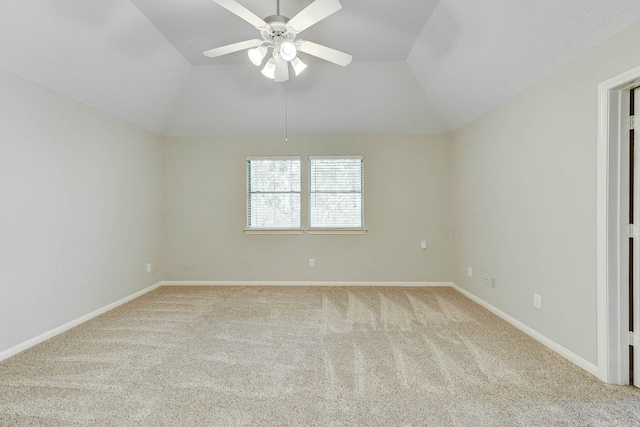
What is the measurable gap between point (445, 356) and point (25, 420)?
2840 millimetres

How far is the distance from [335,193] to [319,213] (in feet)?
1.35

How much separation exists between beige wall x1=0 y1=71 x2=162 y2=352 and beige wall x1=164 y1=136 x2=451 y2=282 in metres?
0.60

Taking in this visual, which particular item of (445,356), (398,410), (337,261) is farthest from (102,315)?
(445,356)

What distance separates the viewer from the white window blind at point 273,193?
462cm

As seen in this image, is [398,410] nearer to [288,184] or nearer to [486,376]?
[486,376]

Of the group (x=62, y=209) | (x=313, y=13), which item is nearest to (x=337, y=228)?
(x=313, y=13)

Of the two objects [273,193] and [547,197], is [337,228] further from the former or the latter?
[547,197]

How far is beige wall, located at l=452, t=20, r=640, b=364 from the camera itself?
2.12 metres

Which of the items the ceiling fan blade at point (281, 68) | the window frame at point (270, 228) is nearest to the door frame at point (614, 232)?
the ceiling fan blade at point (281, 68)

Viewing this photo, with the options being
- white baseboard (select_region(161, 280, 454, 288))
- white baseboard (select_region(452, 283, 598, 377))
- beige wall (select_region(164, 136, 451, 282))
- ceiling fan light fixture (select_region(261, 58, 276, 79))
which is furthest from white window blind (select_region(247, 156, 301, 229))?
white baseboard (select_region(452, 283, 598, 377))

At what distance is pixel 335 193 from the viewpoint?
15.1 ft

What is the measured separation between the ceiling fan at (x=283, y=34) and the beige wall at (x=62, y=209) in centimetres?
179

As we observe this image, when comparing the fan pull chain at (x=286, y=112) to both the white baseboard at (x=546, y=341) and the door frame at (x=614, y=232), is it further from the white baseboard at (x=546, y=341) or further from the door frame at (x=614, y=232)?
the white baseboard at (x=546, y=341)

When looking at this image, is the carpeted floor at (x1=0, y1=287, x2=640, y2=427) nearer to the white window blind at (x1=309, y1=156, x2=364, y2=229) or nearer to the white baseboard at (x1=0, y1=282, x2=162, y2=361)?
the white baseboard at (x1=0, y1=282, x2=162, y2=361)
